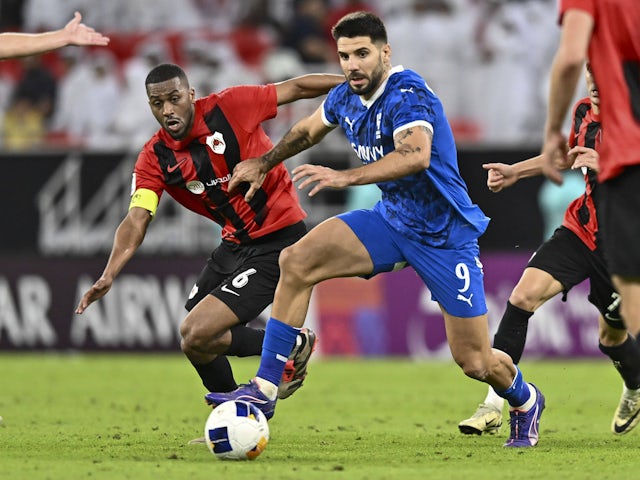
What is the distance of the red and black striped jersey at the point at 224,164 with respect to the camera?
847 cm

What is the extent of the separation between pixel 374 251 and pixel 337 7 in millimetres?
12554

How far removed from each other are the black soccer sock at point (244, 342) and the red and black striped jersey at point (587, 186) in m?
2.30

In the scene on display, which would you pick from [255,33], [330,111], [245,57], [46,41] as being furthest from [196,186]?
[255,33]

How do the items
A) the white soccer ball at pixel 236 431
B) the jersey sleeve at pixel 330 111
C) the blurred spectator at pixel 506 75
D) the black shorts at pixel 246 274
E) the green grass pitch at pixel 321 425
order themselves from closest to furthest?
the green grass pitch at pixel 321 425 → the white soccer ball at pixel 236 431 → the jersey sleeve at pixel 330 111 → the black shorts at pixel 246 274 → the blurred spectator at pixel 506 75

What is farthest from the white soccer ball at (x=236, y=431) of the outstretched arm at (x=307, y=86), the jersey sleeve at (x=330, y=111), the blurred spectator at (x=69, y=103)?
the blurred spectator at (x=69, y=103)

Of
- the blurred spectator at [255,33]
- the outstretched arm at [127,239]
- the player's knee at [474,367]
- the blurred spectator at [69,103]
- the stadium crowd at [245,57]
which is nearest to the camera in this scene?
the player's knee at [474,367]

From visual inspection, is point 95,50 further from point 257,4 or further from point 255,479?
point 255,479

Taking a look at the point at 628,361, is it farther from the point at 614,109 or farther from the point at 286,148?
the point at 614,109

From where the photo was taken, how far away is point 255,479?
6.14 m

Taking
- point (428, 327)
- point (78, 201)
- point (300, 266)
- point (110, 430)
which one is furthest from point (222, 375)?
point (78, 201)

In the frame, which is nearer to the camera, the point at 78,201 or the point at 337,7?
the point at 78,201

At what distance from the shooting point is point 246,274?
8.38 metres

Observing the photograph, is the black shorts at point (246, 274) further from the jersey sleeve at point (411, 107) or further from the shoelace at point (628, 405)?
the shoelace at point (628, 405)

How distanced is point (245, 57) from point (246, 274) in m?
11.1
